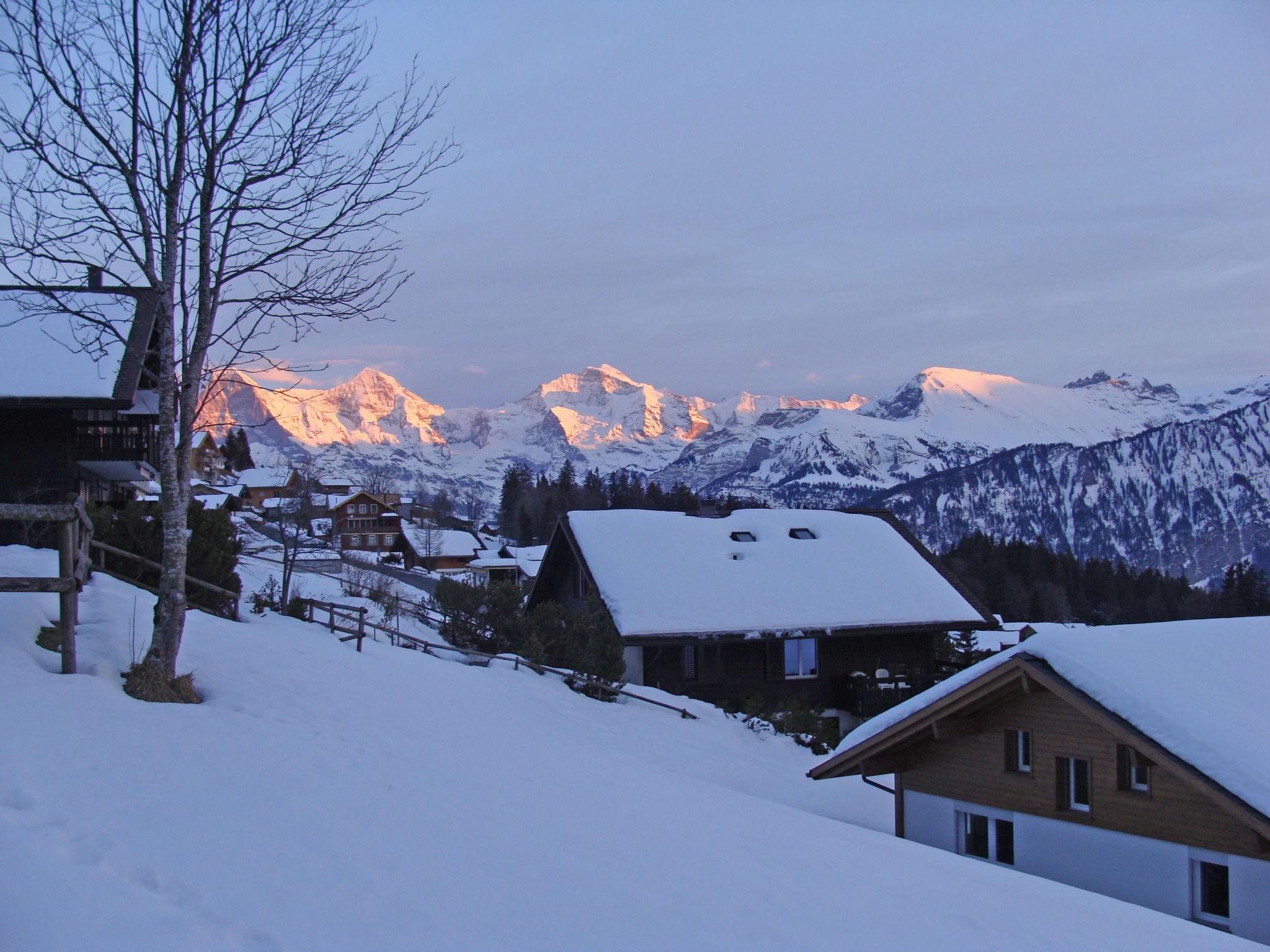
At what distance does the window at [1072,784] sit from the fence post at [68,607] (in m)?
11.6

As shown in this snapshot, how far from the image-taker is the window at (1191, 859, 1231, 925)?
35.0ft

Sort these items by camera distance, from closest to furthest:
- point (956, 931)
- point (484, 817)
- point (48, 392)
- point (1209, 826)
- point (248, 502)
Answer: point (956, 931)
point (484, 817)
point (1209, 826)
point (48, 392)
point (248, 502)

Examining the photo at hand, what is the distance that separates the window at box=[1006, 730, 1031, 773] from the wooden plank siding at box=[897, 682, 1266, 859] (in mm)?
81

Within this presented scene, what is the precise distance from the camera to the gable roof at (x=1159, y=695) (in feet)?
33.8

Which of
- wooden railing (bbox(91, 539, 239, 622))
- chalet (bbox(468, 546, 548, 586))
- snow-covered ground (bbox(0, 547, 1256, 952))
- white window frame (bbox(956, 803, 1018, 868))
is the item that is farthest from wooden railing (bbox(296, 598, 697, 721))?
chalet (bbox(468, 546, 548, 586))

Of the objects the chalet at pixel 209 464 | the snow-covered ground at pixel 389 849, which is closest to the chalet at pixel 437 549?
the chalet at pixel 209 464

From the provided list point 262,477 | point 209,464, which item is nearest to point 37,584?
point 209,464

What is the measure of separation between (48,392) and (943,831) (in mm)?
20067

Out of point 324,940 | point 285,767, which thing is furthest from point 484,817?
point 324,940

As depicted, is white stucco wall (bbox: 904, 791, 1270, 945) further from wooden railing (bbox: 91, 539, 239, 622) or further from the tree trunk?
wooden railing (bbox: 91, 539, 239, 622)

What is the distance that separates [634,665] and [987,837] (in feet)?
51.8

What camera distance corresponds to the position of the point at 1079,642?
12.5 m

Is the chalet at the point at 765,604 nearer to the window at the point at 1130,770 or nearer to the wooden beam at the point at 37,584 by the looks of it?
the window at the point at 1130,770

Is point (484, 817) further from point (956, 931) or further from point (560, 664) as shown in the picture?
point (560, 664)
